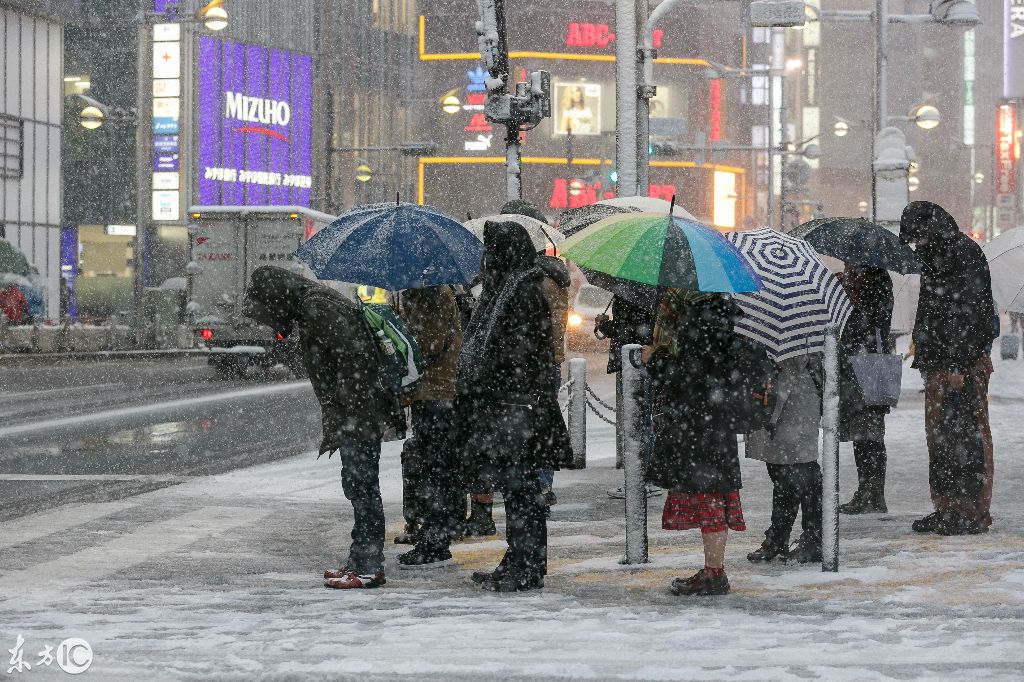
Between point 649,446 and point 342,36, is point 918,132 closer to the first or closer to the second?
point 342,36

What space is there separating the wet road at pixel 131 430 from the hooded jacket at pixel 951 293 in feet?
21.6

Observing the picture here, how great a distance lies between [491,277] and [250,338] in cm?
2137

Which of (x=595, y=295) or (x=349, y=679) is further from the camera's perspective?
(x=595, y=295)

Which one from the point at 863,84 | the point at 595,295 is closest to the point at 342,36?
the point at 595,295

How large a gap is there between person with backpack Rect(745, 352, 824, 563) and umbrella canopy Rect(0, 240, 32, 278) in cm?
3388

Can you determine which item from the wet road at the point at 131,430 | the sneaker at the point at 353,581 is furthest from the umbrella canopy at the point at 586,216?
the wet road at the point at 131,430

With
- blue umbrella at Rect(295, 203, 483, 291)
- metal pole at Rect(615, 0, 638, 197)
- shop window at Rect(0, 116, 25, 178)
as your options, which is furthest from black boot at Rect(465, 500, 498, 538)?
shop window at Rect(0, 116, 25, 178)

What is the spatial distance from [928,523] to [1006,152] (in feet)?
303

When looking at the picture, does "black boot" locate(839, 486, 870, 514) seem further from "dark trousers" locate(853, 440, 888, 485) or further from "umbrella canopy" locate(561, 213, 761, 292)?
"umbrella canopy" locate(561, 213, 761, 292)

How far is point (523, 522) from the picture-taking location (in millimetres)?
7738

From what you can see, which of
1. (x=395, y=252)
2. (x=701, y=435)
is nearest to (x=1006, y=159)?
(x=395, y=252)

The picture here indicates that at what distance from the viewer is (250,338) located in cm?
2853

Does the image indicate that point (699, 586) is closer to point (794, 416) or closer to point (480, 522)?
point (794, 416)
